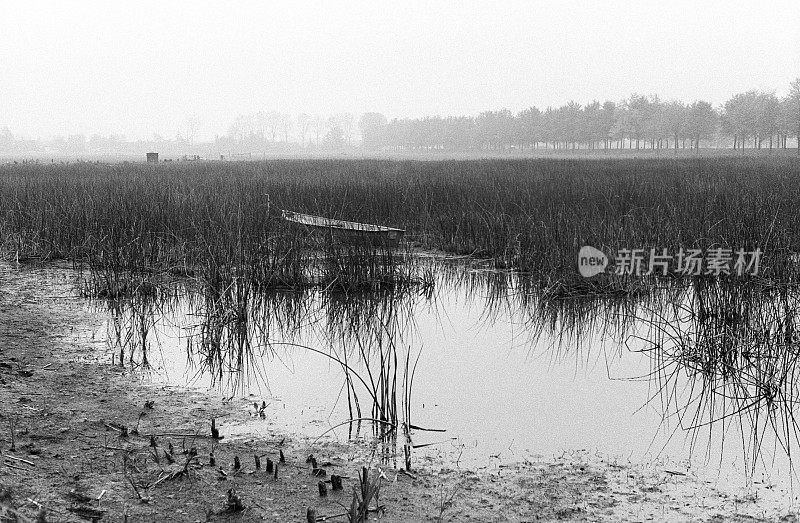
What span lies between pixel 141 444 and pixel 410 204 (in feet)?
30.3

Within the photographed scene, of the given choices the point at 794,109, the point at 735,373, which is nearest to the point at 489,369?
the point at 735,373

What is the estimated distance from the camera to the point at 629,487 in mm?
3174

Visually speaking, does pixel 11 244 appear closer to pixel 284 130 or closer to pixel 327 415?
pixel 327 415

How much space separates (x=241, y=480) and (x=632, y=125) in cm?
7607

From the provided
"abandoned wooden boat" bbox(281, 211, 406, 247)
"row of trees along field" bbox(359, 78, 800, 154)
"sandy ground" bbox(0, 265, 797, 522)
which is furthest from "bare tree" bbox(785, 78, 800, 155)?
"sandy ground" bbox(0, 265, 797, 522)

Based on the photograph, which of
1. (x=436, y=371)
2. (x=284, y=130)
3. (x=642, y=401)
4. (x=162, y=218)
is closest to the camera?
(x=642, y=401)

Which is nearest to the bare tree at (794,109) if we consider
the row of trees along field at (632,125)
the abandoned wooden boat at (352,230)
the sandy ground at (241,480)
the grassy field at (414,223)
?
the row of trees along field at (632,125)

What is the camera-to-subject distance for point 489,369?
518 cm

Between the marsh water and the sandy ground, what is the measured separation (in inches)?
7.6

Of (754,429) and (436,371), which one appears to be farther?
(436,371)

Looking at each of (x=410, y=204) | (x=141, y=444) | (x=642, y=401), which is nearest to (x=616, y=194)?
(x=410, y=204)

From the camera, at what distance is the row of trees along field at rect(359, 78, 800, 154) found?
61.0 metres

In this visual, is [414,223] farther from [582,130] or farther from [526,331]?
[582,130]

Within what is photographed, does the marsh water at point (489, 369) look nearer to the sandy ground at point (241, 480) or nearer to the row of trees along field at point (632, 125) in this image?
A: the sandy ground at point (241, 480)
